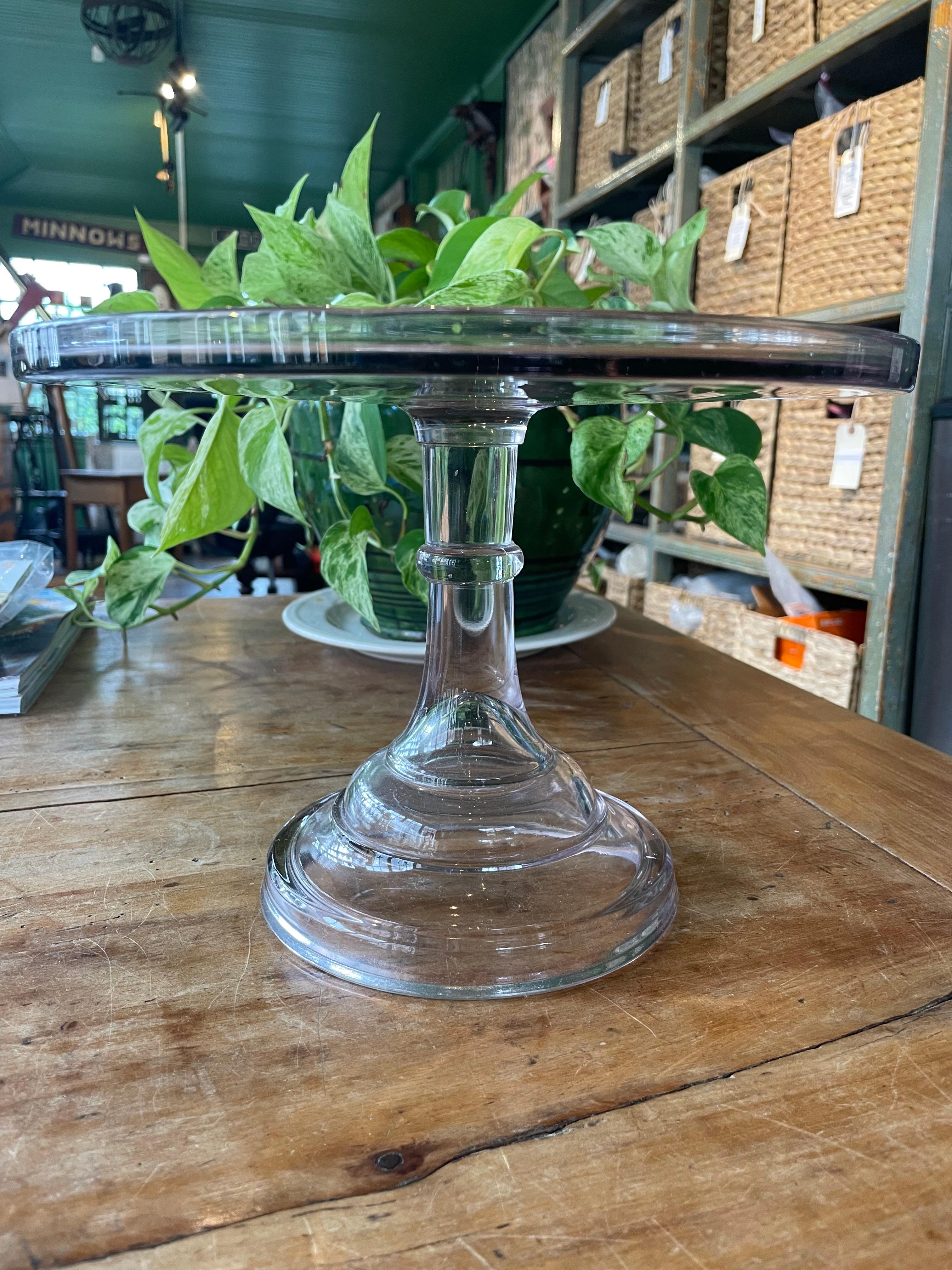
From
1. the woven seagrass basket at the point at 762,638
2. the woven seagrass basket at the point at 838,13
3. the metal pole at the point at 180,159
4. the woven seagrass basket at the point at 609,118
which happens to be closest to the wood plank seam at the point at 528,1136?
the woven seagrass basket at the point at 762,638

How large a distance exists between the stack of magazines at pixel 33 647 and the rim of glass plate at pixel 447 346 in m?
0.38

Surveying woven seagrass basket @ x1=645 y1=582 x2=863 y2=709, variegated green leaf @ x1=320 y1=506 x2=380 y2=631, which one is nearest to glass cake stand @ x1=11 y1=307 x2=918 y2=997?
variegated green leaf @ x1=320 y1=506 x2=380 y2=631

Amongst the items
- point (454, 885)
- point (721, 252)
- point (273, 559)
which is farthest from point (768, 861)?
point (273, 559)

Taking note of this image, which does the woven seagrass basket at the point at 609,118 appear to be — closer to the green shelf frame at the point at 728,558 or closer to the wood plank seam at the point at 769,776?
the green shelf frame at the point at 728,558

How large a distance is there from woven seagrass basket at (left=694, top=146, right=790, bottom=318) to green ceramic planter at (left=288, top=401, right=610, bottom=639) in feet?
3.12

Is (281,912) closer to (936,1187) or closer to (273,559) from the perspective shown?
(936,1187)

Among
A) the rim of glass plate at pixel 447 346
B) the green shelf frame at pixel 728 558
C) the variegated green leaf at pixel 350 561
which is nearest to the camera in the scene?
the rim of glass plate at pixel 447 346

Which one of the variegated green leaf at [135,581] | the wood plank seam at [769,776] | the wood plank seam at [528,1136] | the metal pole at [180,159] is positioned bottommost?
the wood plank seam at [528,1136]

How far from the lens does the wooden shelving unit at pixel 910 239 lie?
1132mm

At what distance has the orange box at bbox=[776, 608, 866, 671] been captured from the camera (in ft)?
4.71

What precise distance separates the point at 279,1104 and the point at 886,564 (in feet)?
4.09

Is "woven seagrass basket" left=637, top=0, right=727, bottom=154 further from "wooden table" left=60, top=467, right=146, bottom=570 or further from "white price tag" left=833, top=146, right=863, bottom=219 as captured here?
"wooden table" left=60, top=467, right=146, bottom=570

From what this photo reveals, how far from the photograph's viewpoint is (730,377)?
0.19 meters

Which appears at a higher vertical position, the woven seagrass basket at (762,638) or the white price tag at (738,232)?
the white price tag at (738,232)
